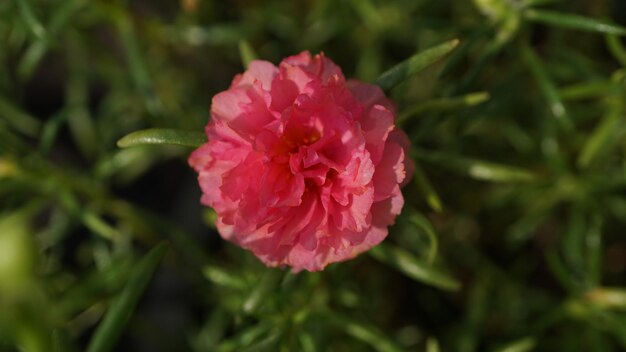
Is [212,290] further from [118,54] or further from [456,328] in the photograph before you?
[118,54]

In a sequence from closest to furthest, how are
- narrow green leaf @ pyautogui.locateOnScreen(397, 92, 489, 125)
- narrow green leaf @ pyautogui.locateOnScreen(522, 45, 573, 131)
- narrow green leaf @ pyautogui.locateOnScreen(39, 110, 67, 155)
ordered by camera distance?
narrow green leaf @ pyautogui.locateOnScreen(397, 92, 489, 125) < narrow green leaf @ pyautogui.locateOnScreen(522, 45, 573, 131) < narrow green leaf @ pyautogui.locateOnScreen(39, 110, 67, 155)

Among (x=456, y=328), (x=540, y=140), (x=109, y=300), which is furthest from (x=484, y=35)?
(x=109, y=300)

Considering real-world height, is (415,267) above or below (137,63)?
below

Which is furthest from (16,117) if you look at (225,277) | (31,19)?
(225,277)

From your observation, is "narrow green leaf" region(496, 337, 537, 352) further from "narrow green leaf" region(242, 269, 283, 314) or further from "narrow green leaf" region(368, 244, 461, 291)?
"narrow green leaf" region(242, 269, 283, 314)

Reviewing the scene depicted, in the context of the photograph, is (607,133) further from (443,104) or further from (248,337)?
(248,337)

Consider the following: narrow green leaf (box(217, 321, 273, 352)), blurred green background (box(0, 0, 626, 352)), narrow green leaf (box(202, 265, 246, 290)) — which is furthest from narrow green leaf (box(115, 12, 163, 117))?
narrow green leaf (box(217, 321, 273, 352))
